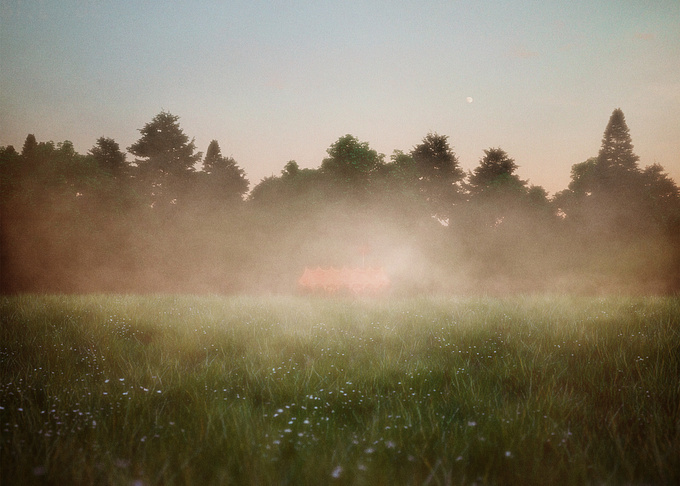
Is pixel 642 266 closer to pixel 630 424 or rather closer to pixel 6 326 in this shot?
pixel 630 424

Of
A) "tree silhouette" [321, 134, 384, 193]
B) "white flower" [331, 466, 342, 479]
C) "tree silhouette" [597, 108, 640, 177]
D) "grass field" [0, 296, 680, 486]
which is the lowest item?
"grass field" [0, 296, 680, 486]

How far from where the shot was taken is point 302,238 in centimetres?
1994

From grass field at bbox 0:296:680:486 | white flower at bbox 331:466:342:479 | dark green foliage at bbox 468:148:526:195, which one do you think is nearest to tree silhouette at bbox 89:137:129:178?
grass field at bbox 0:296:680:486

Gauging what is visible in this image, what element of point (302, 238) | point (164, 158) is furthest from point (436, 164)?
point (164, 158)

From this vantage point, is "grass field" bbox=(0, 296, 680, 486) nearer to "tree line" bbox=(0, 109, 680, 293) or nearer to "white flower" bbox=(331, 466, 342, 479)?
"white flower" bbox=(331, 466, 342, 479)

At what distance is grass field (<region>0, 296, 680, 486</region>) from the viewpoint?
2.00 meters

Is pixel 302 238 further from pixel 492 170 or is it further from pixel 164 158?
pixel 492 170

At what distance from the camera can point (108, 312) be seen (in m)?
6.67

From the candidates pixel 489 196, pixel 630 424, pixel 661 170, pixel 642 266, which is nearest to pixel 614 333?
pixel 630 424

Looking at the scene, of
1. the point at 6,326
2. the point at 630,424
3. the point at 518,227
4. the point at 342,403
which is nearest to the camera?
the point at 630,424

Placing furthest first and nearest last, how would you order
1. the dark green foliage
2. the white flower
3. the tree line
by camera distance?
the dark green foliage
the tree line
the white flower

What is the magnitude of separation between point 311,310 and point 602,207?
22.3 m

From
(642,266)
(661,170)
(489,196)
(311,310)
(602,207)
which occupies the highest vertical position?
(661,170)

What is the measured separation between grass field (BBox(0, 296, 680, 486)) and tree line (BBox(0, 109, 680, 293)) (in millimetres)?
12217
